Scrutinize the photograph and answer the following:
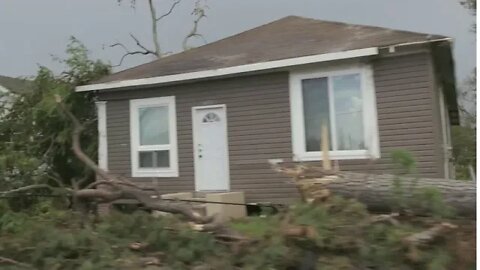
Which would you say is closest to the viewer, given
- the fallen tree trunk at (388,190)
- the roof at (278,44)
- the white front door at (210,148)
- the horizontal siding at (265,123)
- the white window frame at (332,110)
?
the fallen tree trunk at (388,190)

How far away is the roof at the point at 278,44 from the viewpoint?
11078mm

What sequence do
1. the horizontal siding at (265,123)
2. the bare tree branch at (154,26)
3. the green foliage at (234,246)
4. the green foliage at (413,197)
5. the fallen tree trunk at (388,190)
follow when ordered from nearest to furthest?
the green foliage at (234,246) < the green foliage at (413,197) < the fallen tree trunk at (388,190) < the horizontal siding at (265,123) < the bare tree branch at (154,26)

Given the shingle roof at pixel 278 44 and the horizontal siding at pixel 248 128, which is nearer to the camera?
the shingle roof at pixel 278 44

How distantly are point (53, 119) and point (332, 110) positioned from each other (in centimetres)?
716

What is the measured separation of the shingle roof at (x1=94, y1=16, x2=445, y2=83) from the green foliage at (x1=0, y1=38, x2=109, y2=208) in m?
1.52

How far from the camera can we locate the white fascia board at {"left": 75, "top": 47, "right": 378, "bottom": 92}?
34.8 ft

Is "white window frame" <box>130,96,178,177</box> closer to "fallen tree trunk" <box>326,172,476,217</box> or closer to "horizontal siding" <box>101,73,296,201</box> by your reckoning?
"horizontal siding" <box>101,73,296,201</box>

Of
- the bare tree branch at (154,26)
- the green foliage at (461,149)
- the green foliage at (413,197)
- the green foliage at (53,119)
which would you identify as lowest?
the green foliage at (413,197)

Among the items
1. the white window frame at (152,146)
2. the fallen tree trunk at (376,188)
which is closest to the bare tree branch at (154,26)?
the white window frame at (152,146)

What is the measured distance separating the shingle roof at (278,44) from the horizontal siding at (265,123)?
36cm

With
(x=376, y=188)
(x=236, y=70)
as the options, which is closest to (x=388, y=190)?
(x=376, y=188)

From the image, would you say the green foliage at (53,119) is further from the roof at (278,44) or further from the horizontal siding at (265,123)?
the roof at (278,44)

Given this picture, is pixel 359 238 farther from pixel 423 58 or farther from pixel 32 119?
pixel 32 119

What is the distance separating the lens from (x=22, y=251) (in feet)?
16.0
